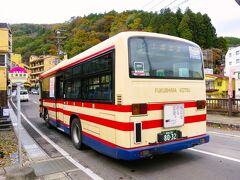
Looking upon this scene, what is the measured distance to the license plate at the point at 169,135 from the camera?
218 inches

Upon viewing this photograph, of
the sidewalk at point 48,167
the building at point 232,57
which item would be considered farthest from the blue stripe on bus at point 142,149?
the building at point 232,57

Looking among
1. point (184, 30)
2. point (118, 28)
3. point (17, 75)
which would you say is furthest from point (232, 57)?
point (17, 75)

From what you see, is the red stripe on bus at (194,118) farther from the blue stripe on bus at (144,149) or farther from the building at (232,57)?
the building at (232,57)

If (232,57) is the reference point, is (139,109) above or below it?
below

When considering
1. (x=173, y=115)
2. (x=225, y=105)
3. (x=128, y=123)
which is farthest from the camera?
(x=225, y=105)

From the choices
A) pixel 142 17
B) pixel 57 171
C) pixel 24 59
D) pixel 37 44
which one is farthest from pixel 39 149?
pixel 24 59

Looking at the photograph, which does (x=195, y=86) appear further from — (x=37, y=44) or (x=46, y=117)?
(x=37, y=44)

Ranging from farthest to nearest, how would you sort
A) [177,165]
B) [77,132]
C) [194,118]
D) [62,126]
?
[62,126], [77,132], [194,118], [177,165]

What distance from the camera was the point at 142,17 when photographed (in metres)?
41.7

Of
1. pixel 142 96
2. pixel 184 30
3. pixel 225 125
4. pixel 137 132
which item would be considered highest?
pixel 184 30

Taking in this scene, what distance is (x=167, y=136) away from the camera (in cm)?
563

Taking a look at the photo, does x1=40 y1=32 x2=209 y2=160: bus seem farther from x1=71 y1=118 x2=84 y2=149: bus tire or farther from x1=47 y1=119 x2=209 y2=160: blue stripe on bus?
x1=71 y1=118 x2=84 y2=149: bus tire

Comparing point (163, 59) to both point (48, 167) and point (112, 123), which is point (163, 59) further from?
point (48, 167)

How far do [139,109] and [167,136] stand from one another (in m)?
1.00
